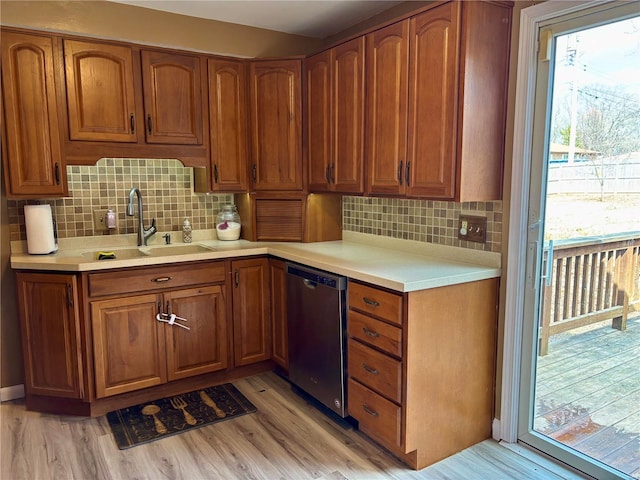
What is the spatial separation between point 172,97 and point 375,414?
7.70 feet

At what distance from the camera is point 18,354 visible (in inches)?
117

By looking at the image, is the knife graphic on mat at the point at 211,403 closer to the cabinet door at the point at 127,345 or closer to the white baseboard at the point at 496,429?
the cabinet door at the point at 127,345

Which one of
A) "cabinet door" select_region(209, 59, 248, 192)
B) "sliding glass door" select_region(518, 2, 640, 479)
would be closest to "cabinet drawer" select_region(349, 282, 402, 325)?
"sliding glass door" select_region(518, 2, 640, 479)

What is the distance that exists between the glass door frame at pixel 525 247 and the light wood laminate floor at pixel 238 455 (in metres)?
0.12

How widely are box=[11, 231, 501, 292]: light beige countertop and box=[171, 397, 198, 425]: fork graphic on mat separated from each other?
895mm

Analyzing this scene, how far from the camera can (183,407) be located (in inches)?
113

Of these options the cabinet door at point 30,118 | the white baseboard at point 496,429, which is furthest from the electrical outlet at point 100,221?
the white baseboard at point 496,429

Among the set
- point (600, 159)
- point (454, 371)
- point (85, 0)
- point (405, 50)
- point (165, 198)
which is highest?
point (85, 0)

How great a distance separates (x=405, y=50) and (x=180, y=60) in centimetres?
154

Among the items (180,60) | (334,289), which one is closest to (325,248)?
(334,289)

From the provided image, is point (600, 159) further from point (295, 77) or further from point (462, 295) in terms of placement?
point (295, 77)

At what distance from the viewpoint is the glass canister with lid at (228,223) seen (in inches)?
137

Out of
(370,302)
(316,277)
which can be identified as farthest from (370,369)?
(316,277)

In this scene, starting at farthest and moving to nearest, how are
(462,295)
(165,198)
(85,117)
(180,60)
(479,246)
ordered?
(165,198), (180,60), (85,117), (479,246), (462,295)
